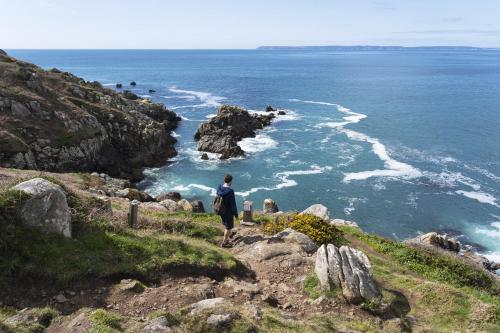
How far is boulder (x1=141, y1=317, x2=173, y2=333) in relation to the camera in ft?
35.6

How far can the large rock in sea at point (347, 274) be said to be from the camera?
597 inches

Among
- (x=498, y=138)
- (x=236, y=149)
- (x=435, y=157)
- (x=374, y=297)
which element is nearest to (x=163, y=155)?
(x=236, y=149)

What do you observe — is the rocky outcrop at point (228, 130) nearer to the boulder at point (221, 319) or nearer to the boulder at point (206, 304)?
the boulder at point (206, 304)

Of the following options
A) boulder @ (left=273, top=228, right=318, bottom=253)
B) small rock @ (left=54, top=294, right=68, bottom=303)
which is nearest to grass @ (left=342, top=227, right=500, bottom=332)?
boulder @ (left=273, top=228, right=318, bottom=253)

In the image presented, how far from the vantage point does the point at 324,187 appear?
2163 inches

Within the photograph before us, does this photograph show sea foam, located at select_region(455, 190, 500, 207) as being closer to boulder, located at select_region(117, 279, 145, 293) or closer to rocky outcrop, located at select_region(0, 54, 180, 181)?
rocky outcrop, located at select_region(0, 54, 180, 181)

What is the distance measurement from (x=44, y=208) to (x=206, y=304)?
6.98 meters

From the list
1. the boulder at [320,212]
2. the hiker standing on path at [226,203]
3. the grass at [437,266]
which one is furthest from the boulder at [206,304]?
the boulder at [320,212]

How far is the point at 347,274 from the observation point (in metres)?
15.6

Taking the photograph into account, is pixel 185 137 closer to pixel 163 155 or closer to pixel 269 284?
pixel 163 155

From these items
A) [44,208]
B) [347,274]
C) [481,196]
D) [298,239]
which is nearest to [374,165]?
[481,196]

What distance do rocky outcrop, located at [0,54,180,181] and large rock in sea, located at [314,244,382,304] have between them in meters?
38.0

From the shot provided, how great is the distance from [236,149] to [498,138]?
4928cm

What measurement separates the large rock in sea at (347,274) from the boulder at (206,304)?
482 centimetres
